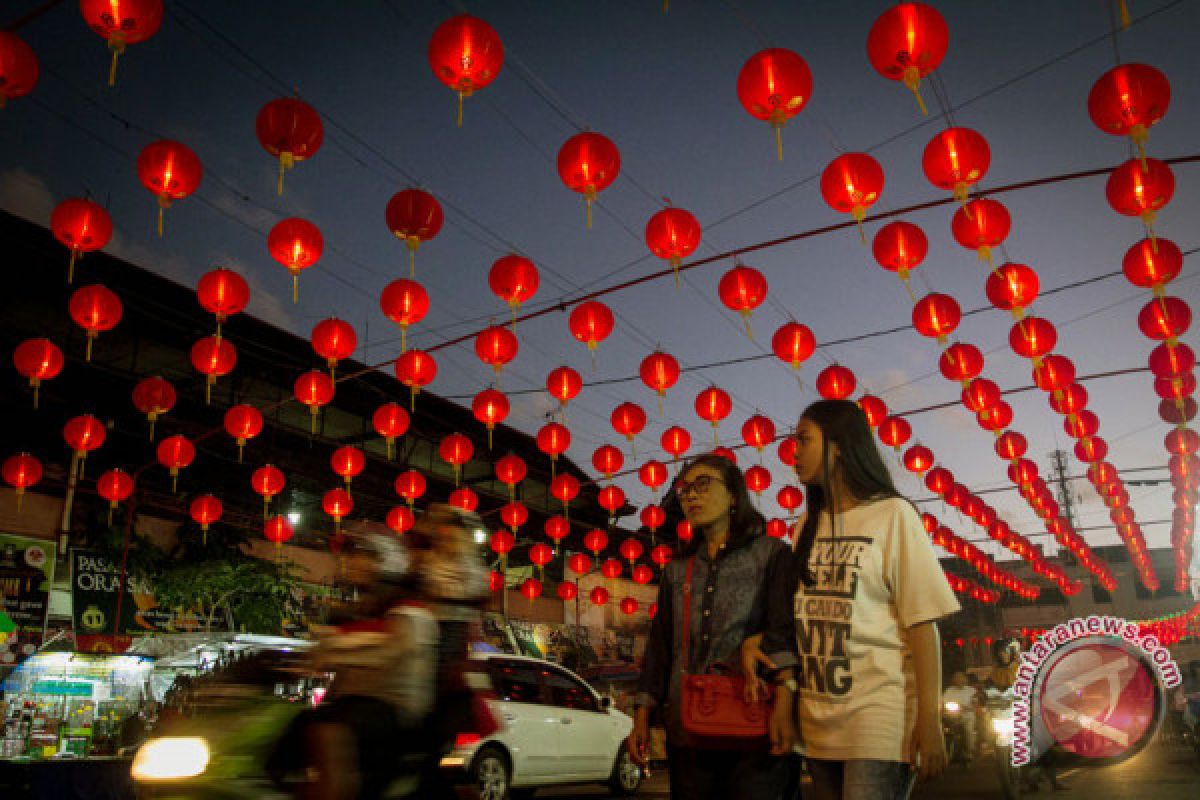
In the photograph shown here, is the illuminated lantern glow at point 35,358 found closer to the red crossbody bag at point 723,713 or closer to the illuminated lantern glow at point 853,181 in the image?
the illuminated lantern glow at point 853,181

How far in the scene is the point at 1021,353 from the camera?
11.9m

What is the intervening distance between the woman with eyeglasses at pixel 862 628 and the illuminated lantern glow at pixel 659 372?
959 centimetres

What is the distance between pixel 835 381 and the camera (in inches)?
546

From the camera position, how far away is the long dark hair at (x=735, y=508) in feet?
10.3

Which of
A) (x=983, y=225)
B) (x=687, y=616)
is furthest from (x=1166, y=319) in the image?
(x=687, y=616)

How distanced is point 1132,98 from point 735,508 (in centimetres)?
606

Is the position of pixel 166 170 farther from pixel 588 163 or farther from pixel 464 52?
pixel 588 163

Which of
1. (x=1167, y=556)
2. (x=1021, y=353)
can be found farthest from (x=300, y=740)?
(x=1167, y=556)

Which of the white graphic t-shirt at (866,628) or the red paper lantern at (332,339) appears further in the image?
the red paper lantern at (332,339)

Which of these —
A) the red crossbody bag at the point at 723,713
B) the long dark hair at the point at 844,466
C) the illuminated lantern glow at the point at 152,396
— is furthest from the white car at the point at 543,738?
the illuminated lantern glow at the point at 152,396

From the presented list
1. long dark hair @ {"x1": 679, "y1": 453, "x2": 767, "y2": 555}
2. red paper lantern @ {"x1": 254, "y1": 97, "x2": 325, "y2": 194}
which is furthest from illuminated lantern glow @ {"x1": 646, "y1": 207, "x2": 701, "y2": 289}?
long dark hair @ {"x1": 679, "y1": 453, "x2": 767, "y2": 555}

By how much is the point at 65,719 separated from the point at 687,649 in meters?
13.0

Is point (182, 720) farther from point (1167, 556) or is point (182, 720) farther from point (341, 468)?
point (1167, 556)

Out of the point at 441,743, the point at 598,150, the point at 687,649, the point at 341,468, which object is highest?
the point at 598,150
